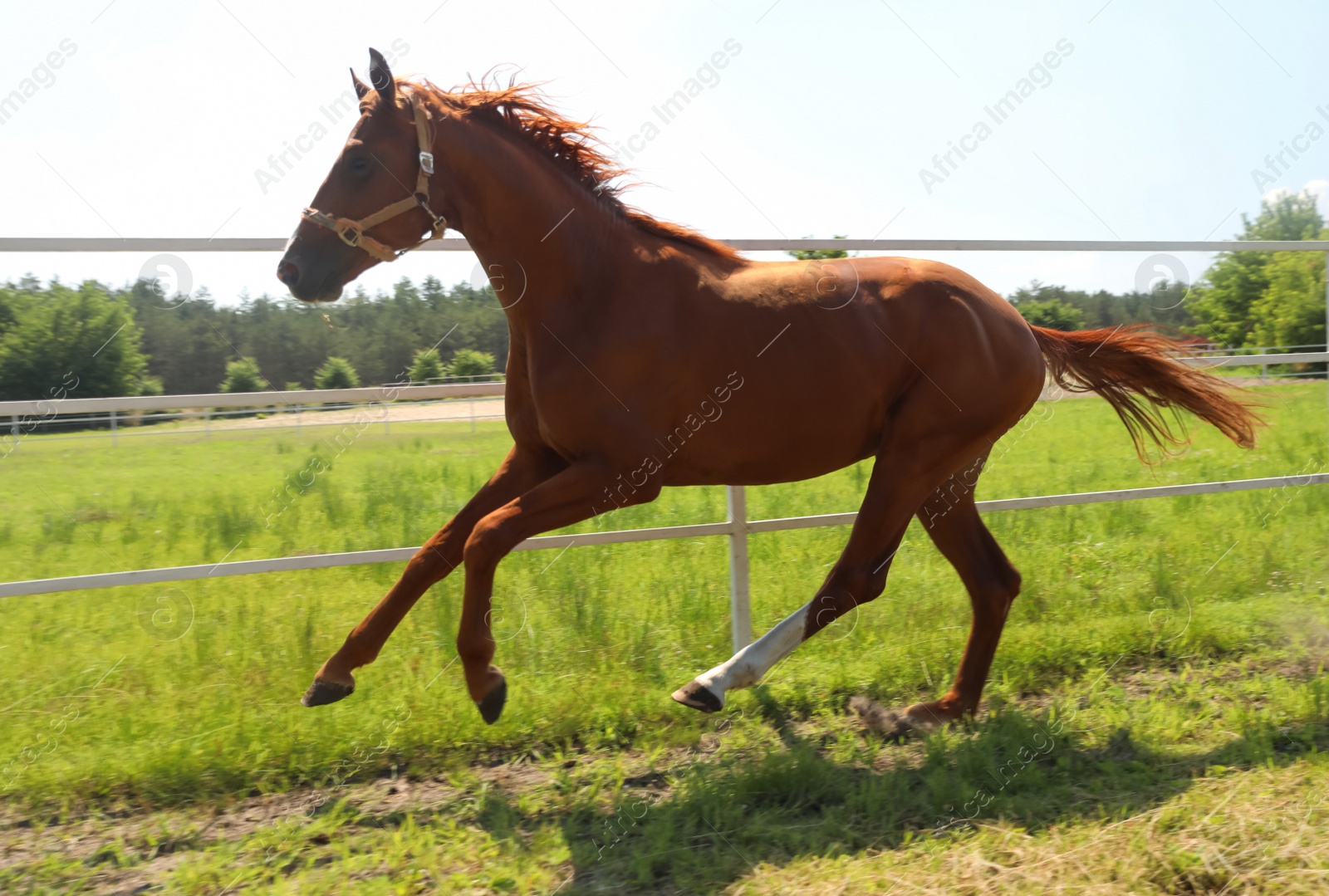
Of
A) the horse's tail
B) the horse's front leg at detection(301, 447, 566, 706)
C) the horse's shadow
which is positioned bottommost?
the horse's shadow

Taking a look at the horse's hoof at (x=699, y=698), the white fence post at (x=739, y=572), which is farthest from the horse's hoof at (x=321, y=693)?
the white fence post at (x=739, y=572)

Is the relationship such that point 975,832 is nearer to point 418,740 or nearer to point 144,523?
point 418,740

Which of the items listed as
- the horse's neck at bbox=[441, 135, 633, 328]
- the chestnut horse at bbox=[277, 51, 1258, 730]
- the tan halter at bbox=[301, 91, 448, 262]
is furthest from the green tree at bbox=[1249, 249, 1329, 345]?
the tan halter at bbox=[301, 91, 448, 262]

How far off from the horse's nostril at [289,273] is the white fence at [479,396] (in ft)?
1.94

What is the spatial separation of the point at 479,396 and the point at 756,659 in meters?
1.49

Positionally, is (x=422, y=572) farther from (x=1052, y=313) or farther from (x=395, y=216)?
(x=1052, y=313)

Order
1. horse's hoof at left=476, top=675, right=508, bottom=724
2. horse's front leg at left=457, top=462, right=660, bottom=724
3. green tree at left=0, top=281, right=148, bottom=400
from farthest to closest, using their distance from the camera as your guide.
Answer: green tree at left=0, top=281, right=148, bottom=400 → horse's hoof at left=476, top=675, right=508, bottom=724 → horse's front leg at left=457, top=462, right=660, bottom=724

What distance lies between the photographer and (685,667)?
3.84 metres

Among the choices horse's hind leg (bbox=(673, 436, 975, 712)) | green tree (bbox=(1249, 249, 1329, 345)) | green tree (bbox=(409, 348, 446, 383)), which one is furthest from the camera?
green tree (bbox=(1249, 249, 1329, 345))

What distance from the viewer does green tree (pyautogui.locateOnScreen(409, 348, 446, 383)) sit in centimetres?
377

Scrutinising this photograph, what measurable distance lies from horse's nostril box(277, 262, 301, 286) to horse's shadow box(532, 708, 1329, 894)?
1.78 m

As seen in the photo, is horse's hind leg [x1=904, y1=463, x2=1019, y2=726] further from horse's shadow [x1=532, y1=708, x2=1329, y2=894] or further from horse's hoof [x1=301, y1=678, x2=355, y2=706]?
horse's hoof [x1=301, y1=678, x2=355, y2=706]

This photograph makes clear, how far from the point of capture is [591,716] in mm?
3398

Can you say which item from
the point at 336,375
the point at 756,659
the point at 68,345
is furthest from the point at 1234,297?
the point at 68,345
